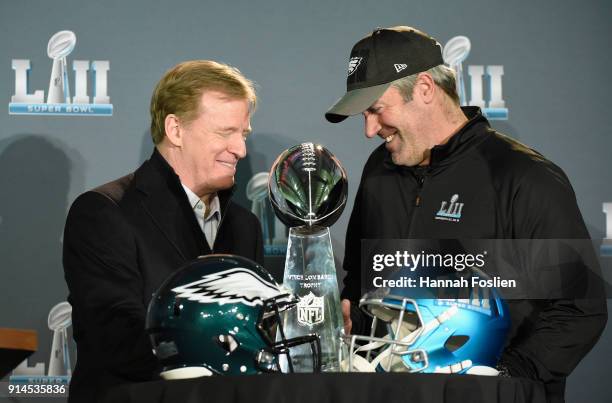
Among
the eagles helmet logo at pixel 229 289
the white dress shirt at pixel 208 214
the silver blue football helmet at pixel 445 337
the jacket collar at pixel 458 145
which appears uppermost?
the jacket collar at pixel 458 145

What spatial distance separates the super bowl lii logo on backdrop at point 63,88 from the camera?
3.29 meters

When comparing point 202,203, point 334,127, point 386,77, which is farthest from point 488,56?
point 202,203

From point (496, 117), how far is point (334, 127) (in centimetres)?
58

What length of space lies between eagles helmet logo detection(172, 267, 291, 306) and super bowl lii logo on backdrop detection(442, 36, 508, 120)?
1769 mm

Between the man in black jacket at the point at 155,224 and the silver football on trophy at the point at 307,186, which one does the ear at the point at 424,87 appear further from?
the silver football on trophy at the point at 307,186

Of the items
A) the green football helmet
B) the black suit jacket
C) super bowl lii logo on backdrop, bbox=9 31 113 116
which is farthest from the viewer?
super bowl lii logo on backdrop, bbox=9 31 113 116

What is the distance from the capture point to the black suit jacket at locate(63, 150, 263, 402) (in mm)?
2088

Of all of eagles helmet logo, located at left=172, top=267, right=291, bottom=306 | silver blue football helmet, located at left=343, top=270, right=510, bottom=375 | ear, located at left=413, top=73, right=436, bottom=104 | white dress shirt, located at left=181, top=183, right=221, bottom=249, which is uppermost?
ear, located at left=413, top=73, right=436, bottom=104

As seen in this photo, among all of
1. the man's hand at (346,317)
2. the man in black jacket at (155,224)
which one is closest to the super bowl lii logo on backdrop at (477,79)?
the man in black jacket at (155,224)

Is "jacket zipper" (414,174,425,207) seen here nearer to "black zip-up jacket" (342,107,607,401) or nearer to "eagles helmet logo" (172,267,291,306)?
"black zip-up jacket" (342,107,607,401)

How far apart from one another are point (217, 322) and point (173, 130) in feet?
3.35

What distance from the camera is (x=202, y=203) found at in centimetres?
268

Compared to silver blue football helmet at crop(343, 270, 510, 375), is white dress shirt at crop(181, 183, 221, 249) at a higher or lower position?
higher

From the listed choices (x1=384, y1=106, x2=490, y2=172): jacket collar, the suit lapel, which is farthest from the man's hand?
(x1=384, y1=106, x2=490, y2=172): jacket collar
